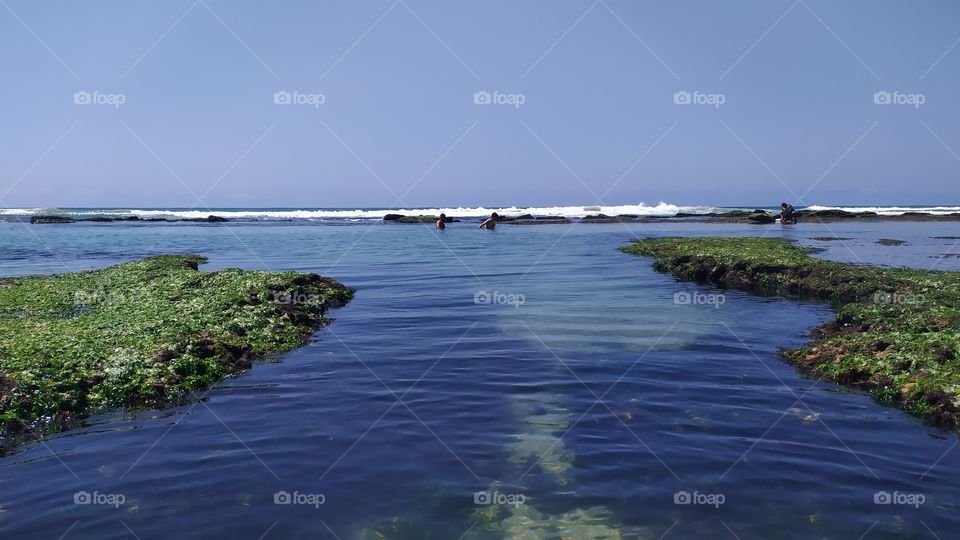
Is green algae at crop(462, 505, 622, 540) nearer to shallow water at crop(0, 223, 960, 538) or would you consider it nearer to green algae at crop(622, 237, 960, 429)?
shallow water at crop(0, 223, 960, 538)

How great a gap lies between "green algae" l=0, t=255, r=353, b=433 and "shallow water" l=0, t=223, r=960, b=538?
1.01 metres

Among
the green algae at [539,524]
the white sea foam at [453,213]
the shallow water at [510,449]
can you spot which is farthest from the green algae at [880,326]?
the white sea foam at [453,213]

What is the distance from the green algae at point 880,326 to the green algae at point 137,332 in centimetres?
1418

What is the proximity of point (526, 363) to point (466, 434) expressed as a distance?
17.7ft

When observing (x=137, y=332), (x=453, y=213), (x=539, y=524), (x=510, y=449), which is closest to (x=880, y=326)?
(x=510, y=449)

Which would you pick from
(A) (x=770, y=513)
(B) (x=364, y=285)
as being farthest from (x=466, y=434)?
(B) (x=364, y=285)

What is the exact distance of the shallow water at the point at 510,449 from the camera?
8242 mm

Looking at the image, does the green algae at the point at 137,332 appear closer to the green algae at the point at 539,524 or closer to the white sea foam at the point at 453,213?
the green algae at the point at 539,524

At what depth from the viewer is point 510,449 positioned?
35.0 ft

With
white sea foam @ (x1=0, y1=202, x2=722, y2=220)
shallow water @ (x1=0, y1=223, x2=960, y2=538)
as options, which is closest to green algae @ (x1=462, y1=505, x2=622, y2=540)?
shallow water @ (x1=0, y1=223, x2=960, y2=538)

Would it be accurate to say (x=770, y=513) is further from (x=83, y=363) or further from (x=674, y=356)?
(x=83, y=363)

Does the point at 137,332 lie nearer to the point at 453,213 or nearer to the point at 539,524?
the point at 539,524

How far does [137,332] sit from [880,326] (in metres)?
19.1

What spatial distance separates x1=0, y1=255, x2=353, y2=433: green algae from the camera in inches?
502
